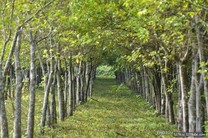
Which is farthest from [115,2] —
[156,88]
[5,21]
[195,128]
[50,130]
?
[156,88]

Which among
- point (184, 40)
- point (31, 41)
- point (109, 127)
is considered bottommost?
point (109, 127)

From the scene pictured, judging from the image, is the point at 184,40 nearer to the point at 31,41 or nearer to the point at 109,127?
the point at 31,41

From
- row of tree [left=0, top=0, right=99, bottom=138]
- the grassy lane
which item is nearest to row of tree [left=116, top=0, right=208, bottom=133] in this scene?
the grassy lane

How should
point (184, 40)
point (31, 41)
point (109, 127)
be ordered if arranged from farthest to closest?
point (109, 127) → point (31, 41) → point (184, 40)

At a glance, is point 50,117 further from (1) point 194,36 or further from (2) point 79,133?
(1) point 194,36

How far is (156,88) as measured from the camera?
97.9 feet

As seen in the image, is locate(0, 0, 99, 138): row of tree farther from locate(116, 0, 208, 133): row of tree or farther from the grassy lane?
locate(116, 0, 208, 133): row of tree

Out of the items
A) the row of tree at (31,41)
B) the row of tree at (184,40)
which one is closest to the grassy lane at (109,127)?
the row of tree at (31,41)

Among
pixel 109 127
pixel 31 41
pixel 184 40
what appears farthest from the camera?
pixel 109 127

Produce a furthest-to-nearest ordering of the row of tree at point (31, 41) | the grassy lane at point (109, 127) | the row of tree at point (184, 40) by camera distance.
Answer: the grassy lane at point (109, 127), the row of tree at point (31, 41), the row of tree at point (184, 40)

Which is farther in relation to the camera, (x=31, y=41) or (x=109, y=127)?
(x=109, y=127)

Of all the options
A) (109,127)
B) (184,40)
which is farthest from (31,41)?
(109,127)

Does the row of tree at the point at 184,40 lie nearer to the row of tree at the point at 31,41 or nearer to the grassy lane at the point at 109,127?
the grassy lane at the point at 109,127

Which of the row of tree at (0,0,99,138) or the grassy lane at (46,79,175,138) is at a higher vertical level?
the row of tree at (0,0,99,138)
